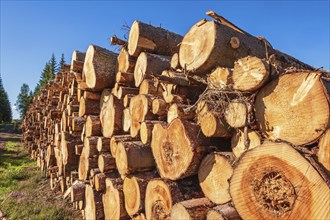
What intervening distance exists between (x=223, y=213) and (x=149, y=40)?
10.5ft

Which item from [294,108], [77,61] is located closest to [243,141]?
[294,108]

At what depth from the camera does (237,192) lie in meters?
2.24

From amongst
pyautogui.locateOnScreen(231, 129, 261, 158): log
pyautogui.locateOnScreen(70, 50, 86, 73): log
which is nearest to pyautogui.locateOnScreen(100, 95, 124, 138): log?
pyautogui.locateOnScreen(70, 50, 86, 73): log

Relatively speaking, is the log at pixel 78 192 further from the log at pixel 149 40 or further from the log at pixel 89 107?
the log at pixel 149 40

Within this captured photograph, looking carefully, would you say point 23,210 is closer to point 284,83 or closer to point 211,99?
point 211,99

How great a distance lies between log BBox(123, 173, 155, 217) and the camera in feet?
11.3

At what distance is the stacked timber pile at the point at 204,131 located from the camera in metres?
1.98

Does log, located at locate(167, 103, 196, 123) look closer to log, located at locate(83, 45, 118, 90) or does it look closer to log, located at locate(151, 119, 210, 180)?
log, located at locate(151, 119, 210, 180)

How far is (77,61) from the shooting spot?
614cm

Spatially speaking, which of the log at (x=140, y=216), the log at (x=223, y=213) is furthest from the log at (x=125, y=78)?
the log at (x=223, y=213)

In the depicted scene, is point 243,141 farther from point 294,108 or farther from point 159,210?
point 159,210

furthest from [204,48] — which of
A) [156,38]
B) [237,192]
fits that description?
[237,192]

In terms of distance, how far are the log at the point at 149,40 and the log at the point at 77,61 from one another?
197cm

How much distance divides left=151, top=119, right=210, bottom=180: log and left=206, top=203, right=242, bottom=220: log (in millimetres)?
586
